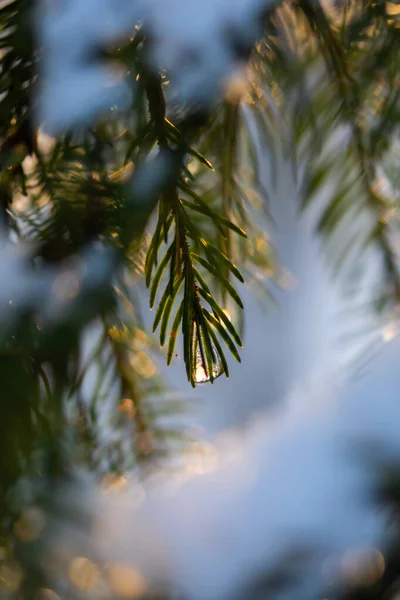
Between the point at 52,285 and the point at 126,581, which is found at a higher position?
the point at 52,285

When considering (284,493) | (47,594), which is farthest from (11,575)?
(284,493)

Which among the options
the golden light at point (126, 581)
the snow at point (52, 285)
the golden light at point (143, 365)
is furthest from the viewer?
the golden light at point (143, 365)

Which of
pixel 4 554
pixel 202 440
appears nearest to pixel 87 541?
pixel 4 554

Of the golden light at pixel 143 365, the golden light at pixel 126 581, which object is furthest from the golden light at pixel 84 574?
the golden light at pixel 143 365

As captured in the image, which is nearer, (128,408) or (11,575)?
(11,575)

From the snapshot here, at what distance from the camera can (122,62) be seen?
0.20 m

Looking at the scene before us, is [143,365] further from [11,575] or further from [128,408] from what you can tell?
[11,575]

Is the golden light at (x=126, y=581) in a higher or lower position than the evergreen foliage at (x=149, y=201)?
lower

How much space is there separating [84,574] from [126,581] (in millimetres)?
20

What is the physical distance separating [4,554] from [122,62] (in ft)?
0.61

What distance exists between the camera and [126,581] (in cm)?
25

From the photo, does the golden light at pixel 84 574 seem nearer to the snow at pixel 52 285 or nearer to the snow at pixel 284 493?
the snow at pixel 284 493

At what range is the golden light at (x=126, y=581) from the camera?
24cm

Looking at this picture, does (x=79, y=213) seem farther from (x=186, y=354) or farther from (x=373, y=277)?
(x=373, y=277)
